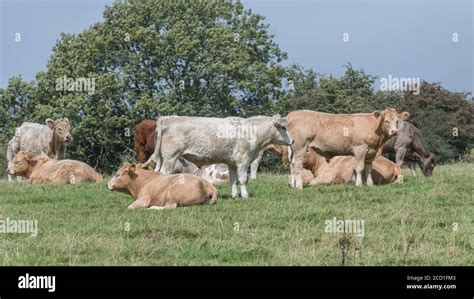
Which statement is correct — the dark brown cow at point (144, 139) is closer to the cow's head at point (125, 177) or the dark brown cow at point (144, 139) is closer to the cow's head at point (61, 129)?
the cow's head at point (61, 129)

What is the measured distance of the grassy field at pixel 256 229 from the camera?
31.1 ft

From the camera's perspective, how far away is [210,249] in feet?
32.4

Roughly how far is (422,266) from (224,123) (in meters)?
7.93

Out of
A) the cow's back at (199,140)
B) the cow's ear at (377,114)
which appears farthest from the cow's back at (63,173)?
the cow's ear at (377,114)

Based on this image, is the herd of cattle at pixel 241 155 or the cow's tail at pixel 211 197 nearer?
the cow's tail at pixel 211 197

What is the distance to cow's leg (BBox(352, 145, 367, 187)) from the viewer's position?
17.5 m

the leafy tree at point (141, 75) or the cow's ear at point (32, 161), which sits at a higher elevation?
the leafy tree at point (141, 75)

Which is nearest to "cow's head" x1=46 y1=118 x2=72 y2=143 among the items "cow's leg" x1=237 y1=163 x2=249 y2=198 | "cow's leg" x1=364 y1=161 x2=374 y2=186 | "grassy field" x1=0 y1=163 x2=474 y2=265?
"grassy field" x1=0 y1=163 x2=474 y2=265

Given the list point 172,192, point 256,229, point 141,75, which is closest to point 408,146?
point 172,192

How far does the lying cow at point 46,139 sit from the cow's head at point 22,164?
8.23 feet

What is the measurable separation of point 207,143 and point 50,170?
5874mm

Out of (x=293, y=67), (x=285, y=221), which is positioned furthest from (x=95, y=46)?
(x=285, y=221)
